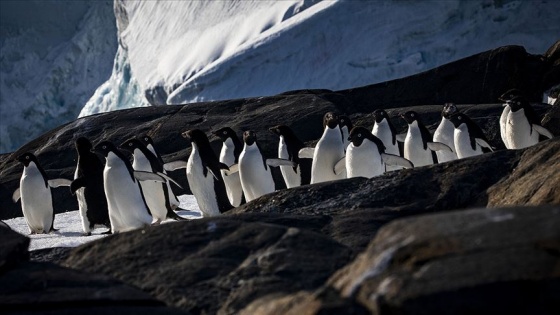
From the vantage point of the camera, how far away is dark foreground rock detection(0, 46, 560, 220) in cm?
1252

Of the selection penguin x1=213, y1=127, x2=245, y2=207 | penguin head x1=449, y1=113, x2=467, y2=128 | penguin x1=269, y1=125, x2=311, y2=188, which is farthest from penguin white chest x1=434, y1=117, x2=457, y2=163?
penguin x1=213, y1=127, x2=245, y2=207

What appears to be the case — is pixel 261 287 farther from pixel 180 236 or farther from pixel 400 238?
pixel 400 238

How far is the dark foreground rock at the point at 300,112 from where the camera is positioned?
1252 centimetres

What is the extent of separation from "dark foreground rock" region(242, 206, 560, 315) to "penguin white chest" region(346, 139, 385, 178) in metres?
5.57

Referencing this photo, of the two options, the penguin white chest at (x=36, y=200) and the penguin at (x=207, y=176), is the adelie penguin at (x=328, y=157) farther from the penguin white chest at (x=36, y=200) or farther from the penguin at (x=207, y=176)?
the penguin white chest at (x=36, y=200)

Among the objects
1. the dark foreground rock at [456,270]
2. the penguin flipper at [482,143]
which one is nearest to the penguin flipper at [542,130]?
the penguin flipper at [482,143]

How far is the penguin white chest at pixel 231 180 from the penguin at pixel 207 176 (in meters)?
0.37

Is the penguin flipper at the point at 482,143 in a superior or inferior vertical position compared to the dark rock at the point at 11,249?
inferior

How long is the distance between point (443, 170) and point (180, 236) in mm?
2392

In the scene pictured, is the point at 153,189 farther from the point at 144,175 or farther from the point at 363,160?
the point at 363,160

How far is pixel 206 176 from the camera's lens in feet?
30.4

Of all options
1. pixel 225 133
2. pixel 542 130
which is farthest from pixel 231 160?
pixel 542 130

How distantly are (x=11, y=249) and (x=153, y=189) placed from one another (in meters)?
4.88

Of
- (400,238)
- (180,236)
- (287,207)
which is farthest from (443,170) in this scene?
(400,238)
